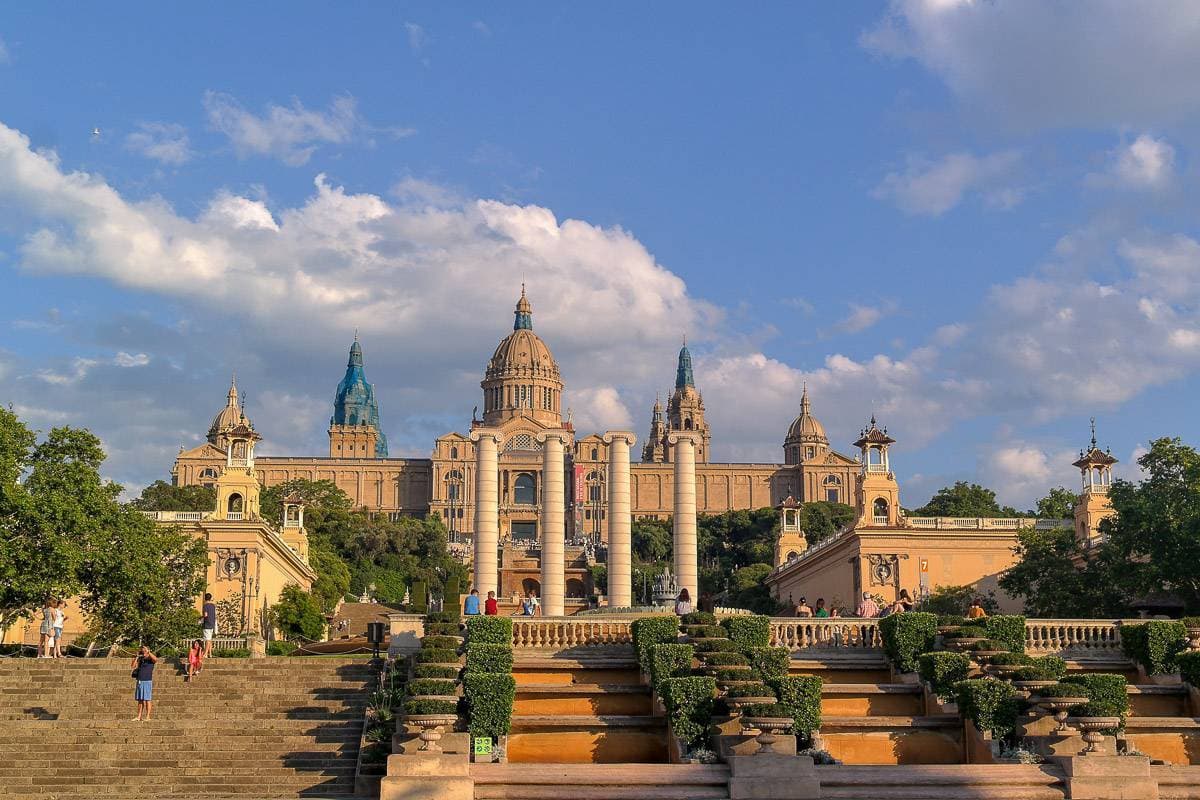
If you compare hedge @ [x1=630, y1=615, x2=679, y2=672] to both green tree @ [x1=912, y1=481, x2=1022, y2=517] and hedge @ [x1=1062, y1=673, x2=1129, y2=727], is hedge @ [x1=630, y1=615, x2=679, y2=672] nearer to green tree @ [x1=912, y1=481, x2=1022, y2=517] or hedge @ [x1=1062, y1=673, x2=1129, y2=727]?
hedge @ [x1=1062, y1=673, x2=1129, y2=727]

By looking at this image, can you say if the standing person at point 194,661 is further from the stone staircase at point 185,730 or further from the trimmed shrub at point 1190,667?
the trimmed shrub at point 1190,667

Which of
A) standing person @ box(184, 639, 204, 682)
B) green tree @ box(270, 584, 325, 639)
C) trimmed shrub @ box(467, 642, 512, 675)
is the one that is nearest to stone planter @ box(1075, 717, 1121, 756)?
trimmed shrub @ box(467, 642, 512, 675)

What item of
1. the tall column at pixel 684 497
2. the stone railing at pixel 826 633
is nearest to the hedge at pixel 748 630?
the stone railing at pixel 826 633

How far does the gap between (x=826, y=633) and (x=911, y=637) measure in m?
3.10

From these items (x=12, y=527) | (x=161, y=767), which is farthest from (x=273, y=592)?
(x=161, y=767)

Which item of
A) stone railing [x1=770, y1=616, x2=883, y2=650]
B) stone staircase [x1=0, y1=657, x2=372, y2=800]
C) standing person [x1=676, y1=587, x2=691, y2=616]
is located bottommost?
stone staircase [x1=0, y1=657, x2=372, y2=800]

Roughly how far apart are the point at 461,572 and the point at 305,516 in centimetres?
2538

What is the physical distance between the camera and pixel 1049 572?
6056 centimetres

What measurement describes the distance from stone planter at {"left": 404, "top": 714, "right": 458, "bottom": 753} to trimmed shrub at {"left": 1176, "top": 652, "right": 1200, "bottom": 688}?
18.5 meters

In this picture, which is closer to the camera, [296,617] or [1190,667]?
[1190,667]

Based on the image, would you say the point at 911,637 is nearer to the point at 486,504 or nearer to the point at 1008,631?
the point at 1008,631

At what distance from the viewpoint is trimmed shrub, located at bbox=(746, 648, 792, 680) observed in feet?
108

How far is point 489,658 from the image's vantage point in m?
33.1

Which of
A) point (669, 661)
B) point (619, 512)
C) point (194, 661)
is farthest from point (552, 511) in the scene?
point (669, 661)
